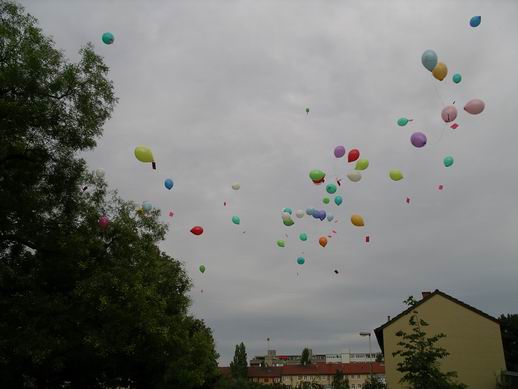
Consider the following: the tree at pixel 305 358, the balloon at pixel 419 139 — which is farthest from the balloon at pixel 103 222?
the tree at pixel 305 358

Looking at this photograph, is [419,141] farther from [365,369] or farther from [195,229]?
[365,369]

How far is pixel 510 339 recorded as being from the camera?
4747 cm

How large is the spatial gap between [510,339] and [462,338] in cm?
1878

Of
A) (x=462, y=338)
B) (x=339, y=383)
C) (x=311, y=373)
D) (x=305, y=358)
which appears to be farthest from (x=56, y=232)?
(x=305, y=358)

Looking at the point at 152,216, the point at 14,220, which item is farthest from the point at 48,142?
the point at 152,216

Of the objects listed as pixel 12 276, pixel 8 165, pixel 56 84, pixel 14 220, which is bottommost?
pixel 12 276

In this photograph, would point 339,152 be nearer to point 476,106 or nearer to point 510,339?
point 476,106

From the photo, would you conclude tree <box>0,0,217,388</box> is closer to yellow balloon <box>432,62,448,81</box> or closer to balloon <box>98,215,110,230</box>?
balloon <box>98,215,110,230</box>

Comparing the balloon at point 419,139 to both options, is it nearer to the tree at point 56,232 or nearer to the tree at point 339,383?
the tree at point 56,232

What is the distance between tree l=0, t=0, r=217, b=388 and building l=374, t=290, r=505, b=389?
22.4m

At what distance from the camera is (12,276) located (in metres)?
13.7

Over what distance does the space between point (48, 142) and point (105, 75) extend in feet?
9.39

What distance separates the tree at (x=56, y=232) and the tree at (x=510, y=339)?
140 feet

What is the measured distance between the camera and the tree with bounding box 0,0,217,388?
13258 millimetres
